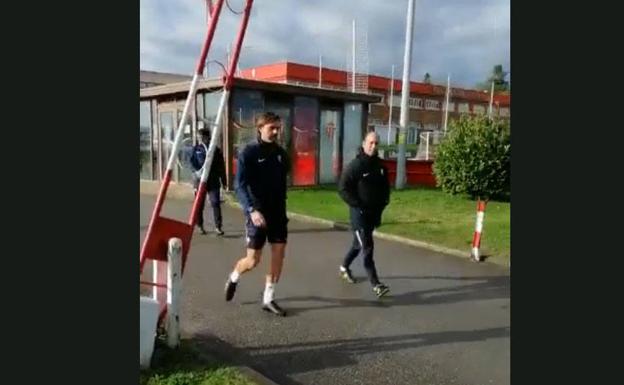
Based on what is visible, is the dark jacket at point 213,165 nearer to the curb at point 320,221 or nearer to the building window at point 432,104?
the curb at point 320,221

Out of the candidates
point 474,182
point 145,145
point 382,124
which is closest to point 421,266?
point 474,182

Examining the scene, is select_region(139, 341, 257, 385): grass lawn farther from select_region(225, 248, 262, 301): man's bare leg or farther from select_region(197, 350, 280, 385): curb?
select_region(225, 248, 262, 301): man's bare leg

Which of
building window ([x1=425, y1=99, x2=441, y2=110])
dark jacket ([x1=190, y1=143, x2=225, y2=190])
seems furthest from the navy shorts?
building window ([x1=425, y1=99, x2=441, y2=110])

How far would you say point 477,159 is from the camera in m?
12.9

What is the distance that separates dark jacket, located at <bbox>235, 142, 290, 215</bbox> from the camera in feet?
16.5

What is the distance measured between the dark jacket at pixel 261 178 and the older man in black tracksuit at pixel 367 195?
1164 millimetres

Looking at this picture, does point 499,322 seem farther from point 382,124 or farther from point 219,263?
point 382,124

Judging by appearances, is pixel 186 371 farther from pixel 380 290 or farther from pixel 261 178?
pixel 380 290

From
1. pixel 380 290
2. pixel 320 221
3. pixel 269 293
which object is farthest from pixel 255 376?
pixel 320 221

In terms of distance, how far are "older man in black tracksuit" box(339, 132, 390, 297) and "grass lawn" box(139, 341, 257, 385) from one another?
8.25 feet

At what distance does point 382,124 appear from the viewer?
49.6m

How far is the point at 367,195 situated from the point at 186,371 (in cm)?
301

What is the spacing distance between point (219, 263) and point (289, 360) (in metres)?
3.46

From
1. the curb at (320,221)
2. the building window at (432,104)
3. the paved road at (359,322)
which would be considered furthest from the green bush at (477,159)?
the building window at (432,104)
